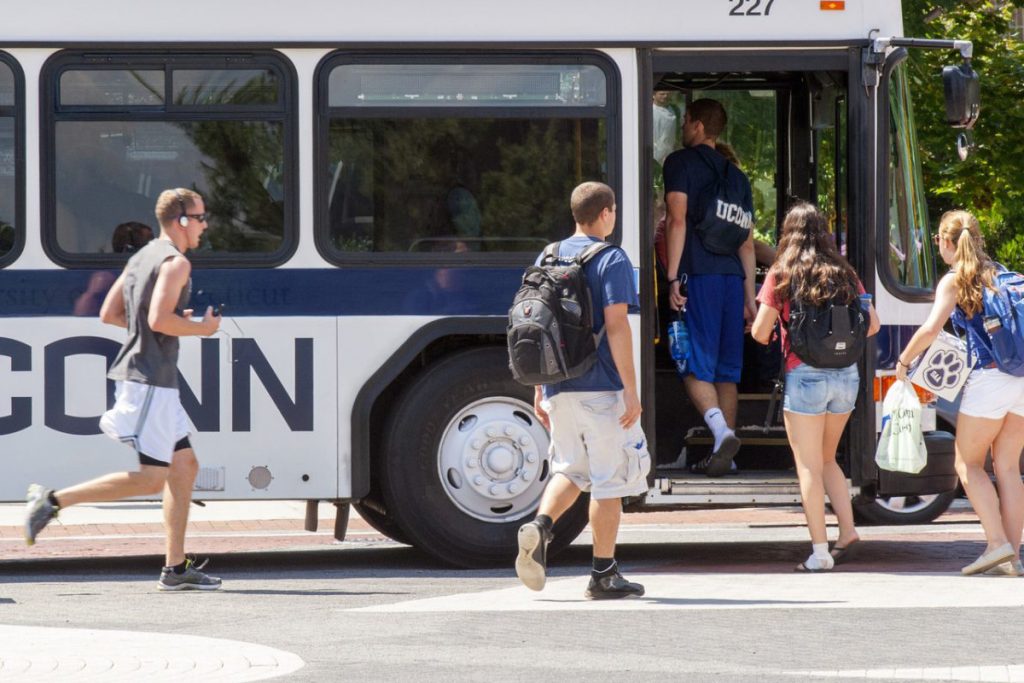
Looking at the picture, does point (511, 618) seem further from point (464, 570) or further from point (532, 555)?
point (464, 570)

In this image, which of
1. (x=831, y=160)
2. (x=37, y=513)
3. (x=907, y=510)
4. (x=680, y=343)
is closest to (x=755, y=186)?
(x=831, y=160)

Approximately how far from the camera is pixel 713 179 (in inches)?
384

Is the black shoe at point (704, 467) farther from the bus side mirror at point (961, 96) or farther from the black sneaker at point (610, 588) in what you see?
the bus side mirror at point (961, 96)

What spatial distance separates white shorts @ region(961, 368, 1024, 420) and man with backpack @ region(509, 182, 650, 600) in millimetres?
1891

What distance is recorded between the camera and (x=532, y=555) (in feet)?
25.6

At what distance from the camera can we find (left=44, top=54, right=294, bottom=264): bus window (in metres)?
8.95

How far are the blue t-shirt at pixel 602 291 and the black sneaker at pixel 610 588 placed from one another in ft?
2.69

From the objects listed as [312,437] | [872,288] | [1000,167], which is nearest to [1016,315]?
[872,288]

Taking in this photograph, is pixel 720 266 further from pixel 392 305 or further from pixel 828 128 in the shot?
pixel 392 305

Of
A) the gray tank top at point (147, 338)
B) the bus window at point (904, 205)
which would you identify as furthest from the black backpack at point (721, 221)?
the gray tank top at point (147, 338)

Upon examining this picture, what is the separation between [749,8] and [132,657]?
4.48m

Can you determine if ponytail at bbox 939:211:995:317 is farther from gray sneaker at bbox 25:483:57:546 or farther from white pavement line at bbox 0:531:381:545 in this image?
white pavement line at bbox 0:531:381:545

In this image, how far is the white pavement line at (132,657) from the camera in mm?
6312

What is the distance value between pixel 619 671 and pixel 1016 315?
11.2 ft
